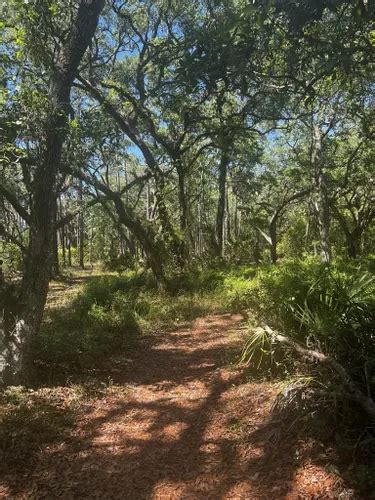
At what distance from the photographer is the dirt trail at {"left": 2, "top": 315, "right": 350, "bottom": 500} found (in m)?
3.52

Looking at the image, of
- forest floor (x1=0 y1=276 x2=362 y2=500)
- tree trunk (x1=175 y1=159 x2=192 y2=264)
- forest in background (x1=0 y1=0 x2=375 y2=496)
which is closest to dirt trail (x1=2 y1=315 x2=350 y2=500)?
forest floor (x1=0 y1=276 x2=362 y2=500)

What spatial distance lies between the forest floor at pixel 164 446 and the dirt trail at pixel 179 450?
10 millimetres

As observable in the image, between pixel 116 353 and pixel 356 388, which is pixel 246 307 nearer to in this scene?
pixel 116 353

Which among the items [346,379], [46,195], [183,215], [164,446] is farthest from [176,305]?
[346,379]

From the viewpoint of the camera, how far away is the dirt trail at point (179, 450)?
3.52 metres

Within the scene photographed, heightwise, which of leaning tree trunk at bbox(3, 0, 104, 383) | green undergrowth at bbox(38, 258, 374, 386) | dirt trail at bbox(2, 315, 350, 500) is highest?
leaning tree trunk at bbox(3, 0, 104, 383)

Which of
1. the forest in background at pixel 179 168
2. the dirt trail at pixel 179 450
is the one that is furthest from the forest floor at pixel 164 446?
the forest in background at pixel 179 168

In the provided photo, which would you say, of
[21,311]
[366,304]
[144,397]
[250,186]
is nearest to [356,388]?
[366,304]

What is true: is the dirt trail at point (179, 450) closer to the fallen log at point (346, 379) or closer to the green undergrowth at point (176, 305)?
the fallen log at point (346, 379)

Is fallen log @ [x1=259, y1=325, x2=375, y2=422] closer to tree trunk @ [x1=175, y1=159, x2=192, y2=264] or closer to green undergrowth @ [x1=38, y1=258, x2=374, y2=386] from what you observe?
green undergrowth @ [x1=38, y1=258, x2=374, y2=386]

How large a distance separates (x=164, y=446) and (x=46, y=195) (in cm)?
394

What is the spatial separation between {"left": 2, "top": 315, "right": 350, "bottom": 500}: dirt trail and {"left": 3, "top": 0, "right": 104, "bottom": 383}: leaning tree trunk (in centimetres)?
147

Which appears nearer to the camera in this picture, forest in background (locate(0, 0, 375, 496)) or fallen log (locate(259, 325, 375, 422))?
fallen log (locate(259, 325, 375, 422))

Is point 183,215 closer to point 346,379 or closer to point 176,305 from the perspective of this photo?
point 176,305
